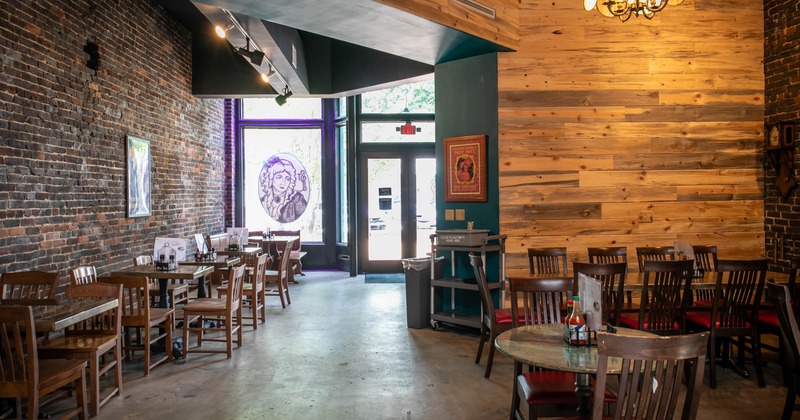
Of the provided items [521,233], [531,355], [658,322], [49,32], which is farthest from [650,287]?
[49,32]

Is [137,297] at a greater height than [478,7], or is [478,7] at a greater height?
[478,7]

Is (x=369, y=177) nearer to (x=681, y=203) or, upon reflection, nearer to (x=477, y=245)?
(x=477, y=245)

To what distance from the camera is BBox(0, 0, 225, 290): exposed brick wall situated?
504cm

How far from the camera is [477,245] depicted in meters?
6.16

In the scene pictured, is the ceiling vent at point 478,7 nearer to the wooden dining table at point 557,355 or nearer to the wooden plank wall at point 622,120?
the wooden plank wall at point 622,120

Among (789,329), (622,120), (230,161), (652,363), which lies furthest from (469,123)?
(230,161)

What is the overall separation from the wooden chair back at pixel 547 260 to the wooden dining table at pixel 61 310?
369 cm

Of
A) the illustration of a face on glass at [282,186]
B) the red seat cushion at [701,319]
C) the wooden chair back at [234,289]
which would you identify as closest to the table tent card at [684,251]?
the red seat cushion at [701,319]

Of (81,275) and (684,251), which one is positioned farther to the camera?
(684,251)

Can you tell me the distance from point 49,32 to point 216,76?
13.1ft

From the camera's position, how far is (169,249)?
5.78m

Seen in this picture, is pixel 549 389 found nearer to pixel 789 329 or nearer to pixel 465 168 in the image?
pixel 789 329

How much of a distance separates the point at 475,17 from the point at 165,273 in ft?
12.7

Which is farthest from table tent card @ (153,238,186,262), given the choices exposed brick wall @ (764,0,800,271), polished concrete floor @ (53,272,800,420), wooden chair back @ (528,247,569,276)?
exposed brick wall @ (764,0,800,271)
